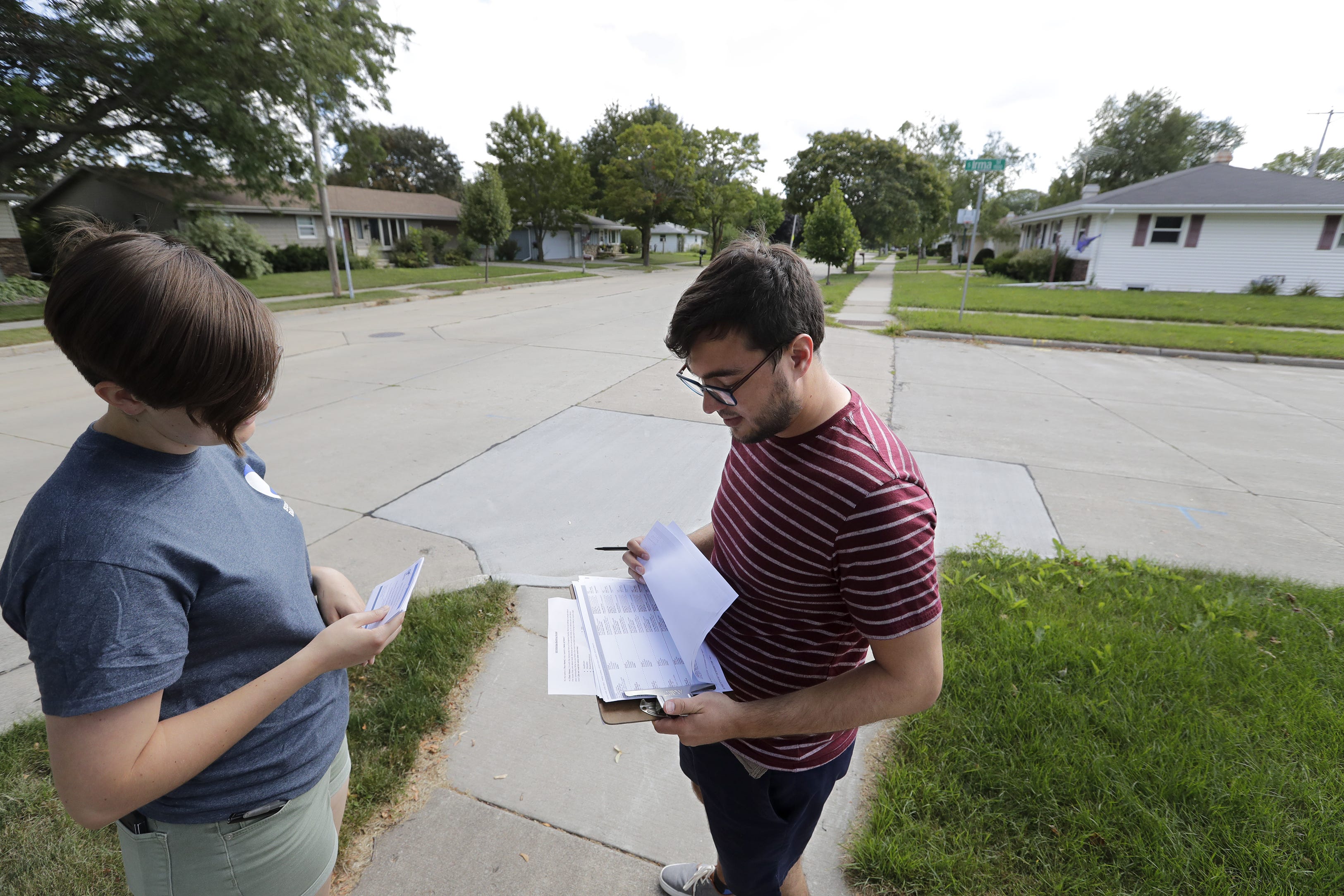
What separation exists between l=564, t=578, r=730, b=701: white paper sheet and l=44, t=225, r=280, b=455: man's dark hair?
2.85 ft

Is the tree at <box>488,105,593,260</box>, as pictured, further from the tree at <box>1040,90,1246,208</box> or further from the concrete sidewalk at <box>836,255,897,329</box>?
the tree at <box>1040,90,1246,208</box>

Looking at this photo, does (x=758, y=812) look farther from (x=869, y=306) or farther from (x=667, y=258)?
(x=667, y=258)

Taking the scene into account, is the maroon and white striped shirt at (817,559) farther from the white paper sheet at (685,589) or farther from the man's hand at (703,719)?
the man's hand at (703,719)

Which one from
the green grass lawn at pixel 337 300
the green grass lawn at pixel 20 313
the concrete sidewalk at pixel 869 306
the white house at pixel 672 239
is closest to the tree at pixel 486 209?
the green grass lawn at pixel 337 300

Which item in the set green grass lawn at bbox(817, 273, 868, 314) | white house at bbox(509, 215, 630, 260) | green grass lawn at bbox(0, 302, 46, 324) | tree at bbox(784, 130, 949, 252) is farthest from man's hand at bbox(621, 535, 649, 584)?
white house at bbox(509, 215, 630, 260)

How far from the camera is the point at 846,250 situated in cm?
2673

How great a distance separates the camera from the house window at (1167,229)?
22.8 metres

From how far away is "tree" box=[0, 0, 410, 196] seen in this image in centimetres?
1444

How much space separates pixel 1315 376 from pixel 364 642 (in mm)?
13566

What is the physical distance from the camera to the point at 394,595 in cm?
148

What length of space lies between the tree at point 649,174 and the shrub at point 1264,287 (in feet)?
102

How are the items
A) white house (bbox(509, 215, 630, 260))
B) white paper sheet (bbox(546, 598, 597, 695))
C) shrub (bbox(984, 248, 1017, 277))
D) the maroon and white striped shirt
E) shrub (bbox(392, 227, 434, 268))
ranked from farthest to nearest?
white house (bbox(509, 215, 630, 260)) < shrub (bbox(392, 227, 434, 268)) < shrub (bbox(984, 248, 1017, 277)) < white paper sheet (bbox(546, 598, 597, 695)) < the maroon and white striped shirt

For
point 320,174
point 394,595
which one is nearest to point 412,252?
point 320,174

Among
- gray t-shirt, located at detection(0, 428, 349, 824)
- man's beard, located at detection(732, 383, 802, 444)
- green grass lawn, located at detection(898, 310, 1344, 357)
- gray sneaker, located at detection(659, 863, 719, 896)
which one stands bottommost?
gray sneaker, located at detection(659, 863, 719, 896)
